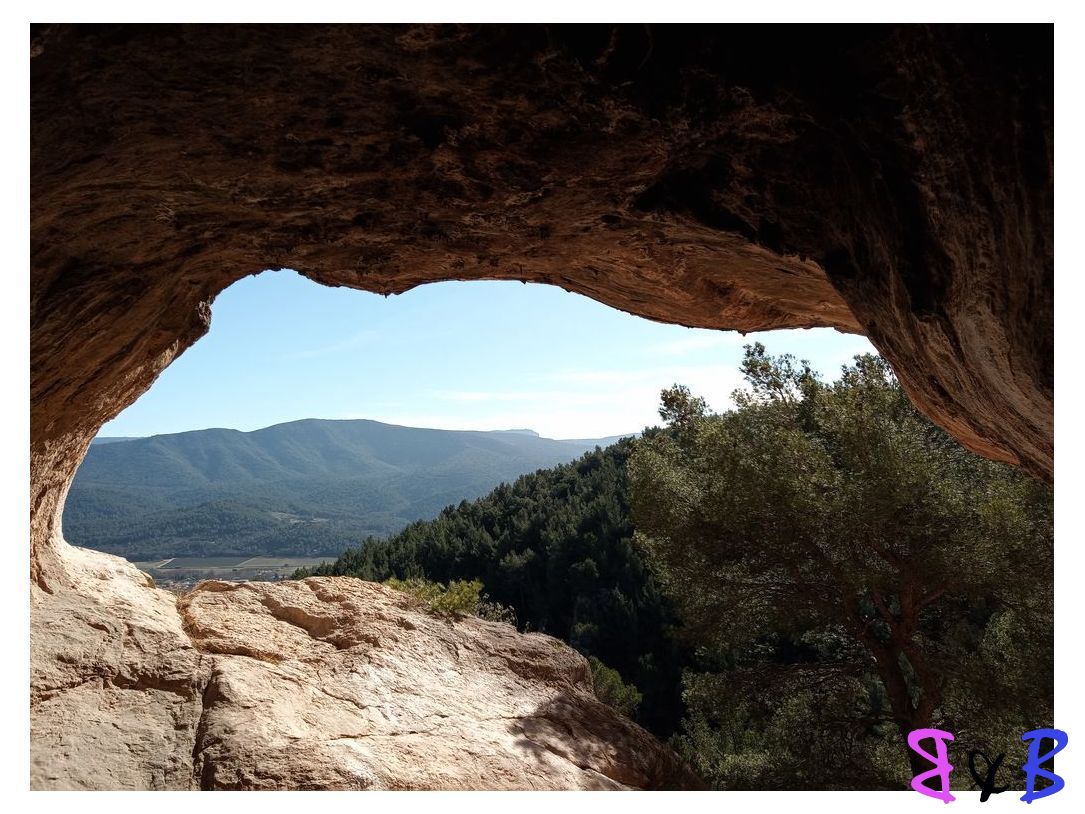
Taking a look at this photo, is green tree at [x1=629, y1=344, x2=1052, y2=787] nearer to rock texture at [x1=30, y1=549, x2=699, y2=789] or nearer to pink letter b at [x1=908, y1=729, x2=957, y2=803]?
rock texture at [x1=30, y1=549, x2=699, y2=789]

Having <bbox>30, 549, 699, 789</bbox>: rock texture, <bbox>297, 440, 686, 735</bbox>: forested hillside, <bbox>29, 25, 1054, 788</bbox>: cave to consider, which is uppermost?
<bbox>29, 25, 1054, 788</bbox>: cave

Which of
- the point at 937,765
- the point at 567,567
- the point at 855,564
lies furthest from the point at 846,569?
the point at 567,567

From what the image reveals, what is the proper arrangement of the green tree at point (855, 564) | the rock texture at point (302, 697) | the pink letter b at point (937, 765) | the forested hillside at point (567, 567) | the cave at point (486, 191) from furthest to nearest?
1. the forested hillside at point (567, 567)
2. the green tree at point (855, 564)
3. the rock texture at point (302, 697)
4. the pink letter b at point (937, 765)
5. the cave at point (486, 191)

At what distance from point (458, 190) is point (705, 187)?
1.99m

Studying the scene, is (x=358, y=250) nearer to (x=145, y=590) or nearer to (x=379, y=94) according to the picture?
(x=379, y=94)

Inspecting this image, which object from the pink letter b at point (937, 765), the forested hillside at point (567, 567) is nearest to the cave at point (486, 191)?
the pink letter b at point (937, 765)

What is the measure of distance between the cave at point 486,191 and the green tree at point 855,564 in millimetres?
5252

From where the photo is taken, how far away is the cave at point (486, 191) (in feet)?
12.5

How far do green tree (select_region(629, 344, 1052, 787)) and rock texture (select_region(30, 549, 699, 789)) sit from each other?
4.78 metres

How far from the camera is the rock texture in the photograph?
211 inches

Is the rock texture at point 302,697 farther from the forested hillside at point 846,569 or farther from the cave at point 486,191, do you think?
the forested hillside at point 846,569

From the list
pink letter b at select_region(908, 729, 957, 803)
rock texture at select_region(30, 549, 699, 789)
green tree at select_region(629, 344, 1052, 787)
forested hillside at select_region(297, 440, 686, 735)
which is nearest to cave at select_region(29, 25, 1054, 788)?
rock texture at select_region(30, 549, 699, 789)

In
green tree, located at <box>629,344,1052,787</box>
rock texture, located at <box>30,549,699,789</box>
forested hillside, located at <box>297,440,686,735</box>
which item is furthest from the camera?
forested hillside, located at <box>297,440,686,735</box>

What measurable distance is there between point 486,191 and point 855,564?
10.3 metres
